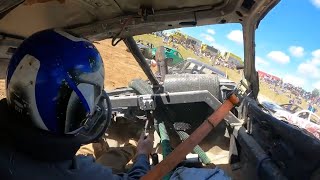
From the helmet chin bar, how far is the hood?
99 cm

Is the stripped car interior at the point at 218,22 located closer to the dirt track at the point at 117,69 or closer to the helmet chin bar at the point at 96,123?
the helmet chin bar at the point at 96,123

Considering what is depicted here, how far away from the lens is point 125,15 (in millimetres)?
3139

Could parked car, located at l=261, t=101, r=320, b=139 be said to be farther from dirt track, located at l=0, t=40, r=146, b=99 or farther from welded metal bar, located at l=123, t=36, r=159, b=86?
welded metal bar, located at l=123, t=36, r=159, b=86

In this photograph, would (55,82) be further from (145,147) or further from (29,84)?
(145,147)

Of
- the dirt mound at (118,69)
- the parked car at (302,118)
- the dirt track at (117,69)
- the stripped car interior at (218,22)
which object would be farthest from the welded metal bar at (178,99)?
the dirt mound at (118,69)

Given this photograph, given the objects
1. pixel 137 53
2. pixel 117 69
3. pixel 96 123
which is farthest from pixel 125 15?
pixel 117 69

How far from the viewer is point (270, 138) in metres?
2.72

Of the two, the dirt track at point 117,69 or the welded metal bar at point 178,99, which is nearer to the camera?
the welded metal bar at point 178,99

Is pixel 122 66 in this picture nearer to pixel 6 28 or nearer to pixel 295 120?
pixel 295 120

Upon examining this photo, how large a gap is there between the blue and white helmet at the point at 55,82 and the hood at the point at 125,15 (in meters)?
1.04

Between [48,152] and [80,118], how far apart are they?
0.76 ft

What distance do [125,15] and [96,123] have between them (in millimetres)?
1330

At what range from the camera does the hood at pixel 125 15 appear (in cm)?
287

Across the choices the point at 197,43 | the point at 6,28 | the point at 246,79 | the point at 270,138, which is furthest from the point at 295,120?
the point at 197,43
